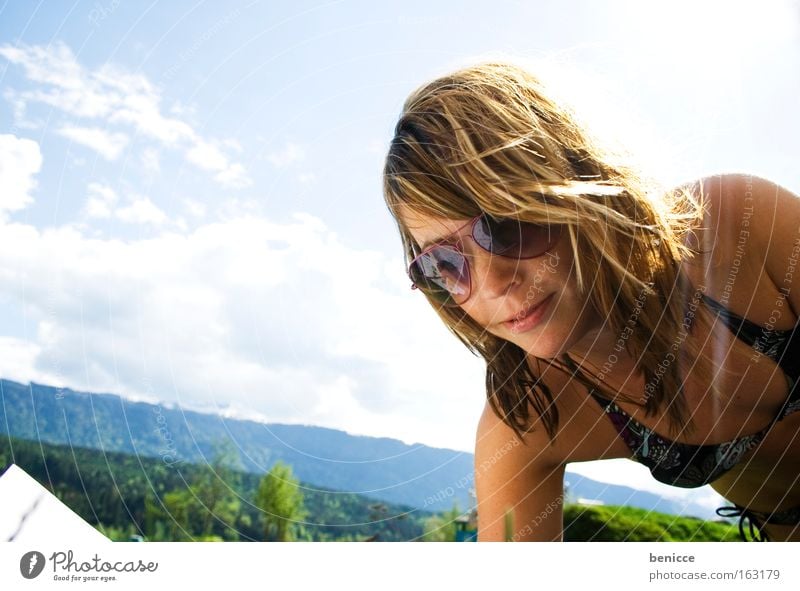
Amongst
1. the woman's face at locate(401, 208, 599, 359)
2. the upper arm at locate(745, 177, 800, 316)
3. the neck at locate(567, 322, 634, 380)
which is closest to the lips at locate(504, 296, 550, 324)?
the woman's face at locate(401, 208, 599, 359)

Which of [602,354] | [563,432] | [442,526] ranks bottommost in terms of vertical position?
[442,526]

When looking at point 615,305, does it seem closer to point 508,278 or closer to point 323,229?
point 508,278

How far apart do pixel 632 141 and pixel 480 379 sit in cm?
40

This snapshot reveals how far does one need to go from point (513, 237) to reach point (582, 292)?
5.5 inches

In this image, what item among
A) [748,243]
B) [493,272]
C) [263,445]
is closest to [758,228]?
[748,243]

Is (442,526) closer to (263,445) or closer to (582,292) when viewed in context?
(263,445)

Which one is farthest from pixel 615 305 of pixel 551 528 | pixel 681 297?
pixel 551 528

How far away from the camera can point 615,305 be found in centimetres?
98

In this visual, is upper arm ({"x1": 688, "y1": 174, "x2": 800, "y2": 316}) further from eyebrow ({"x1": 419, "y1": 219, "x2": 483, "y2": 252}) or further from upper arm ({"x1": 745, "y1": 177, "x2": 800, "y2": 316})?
eyebrow ({"x1": 419, "y1": 219, "x2": 483, "y2": 252})

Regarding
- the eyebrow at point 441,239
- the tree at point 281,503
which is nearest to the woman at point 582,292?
the eyebrow at point 441,239

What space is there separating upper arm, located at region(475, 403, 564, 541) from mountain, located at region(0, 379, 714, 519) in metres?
0.03

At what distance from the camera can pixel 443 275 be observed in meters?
0.95

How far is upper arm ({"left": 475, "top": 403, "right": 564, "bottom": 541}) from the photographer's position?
99 centimetres

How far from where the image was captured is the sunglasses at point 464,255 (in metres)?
0.89
